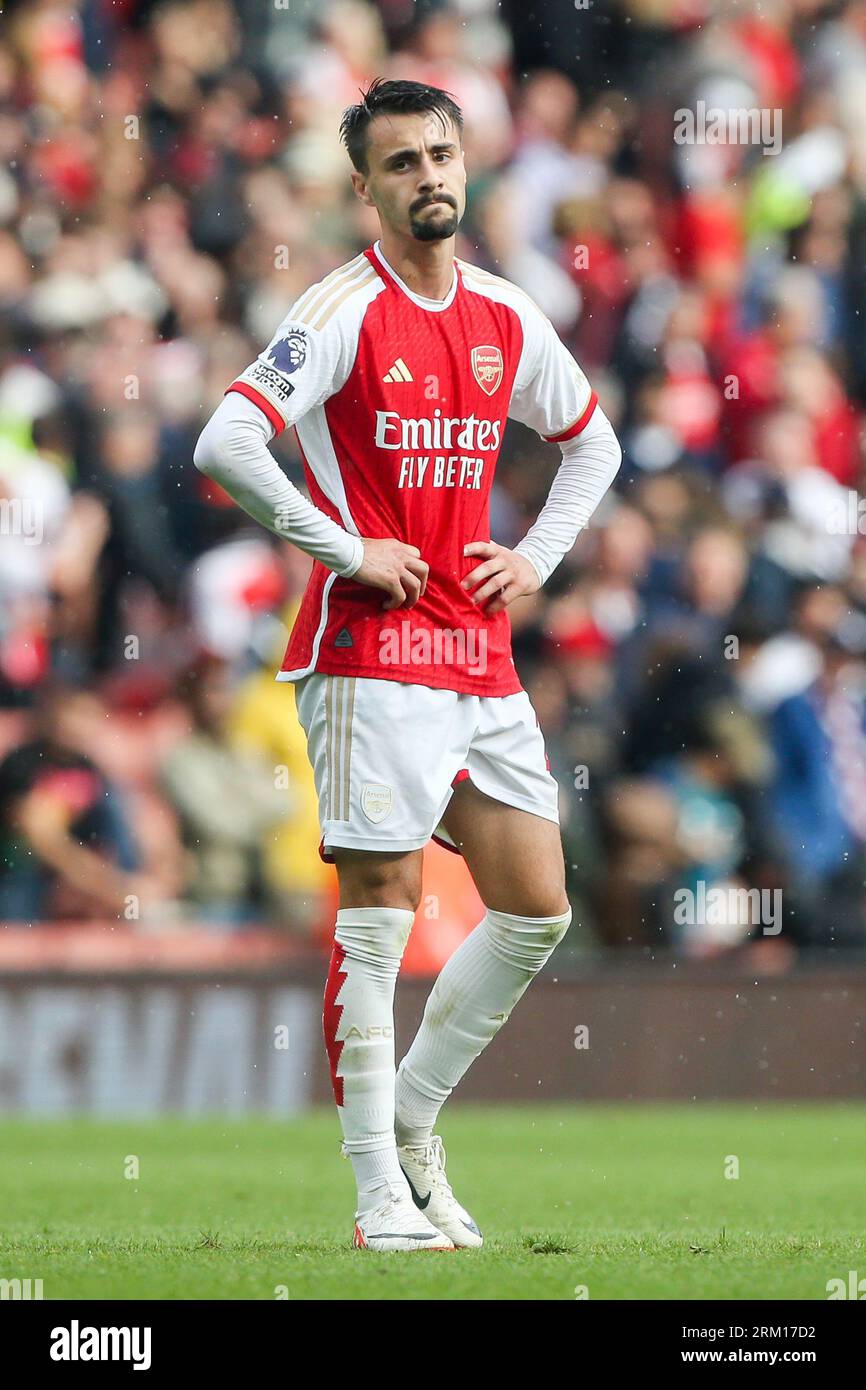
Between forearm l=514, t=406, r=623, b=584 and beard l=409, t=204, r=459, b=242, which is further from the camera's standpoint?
forearm l=514, t=406, r=623, b=584

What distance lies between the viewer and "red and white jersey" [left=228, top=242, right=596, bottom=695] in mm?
5473

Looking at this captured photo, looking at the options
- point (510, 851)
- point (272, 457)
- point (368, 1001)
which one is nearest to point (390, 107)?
point (272, 457)

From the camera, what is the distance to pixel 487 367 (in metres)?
5.65

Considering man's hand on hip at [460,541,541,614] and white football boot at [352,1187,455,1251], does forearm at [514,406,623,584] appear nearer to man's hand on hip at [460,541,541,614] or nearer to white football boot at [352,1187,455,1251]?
man's hand on hip at [460,541,541,614]

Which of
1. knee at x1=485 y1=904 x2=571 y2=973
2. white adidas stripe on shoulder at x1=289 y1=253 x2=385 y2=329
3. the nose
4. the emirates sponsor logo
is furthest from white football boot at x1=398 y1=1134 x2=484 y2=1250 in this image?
the nose

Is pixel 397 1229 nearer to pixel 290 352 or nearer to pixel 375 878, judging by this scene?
pixel 375 878

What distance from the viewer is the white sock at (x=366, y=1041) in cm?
549

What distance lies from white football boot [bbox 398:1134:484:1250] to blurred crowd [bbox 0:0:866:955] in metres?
4.95

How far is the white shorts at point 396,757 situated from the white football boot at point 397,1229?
0.83 m

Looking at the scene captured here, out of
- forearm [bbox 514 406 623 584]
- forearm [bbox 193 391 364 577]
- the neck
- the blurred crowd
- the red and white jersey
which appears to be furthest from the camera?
the blurred crowd

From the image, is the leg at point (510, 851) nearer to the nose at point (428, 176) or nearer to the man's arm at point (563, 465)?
the man's arm at point (563, 465)

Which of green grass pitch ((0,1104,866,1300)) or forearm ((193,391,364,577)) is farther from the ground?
forearm ((193,391,364,577))

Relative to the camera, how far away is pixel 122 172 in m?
12.8

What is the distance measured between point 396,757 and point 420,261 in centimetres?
120
